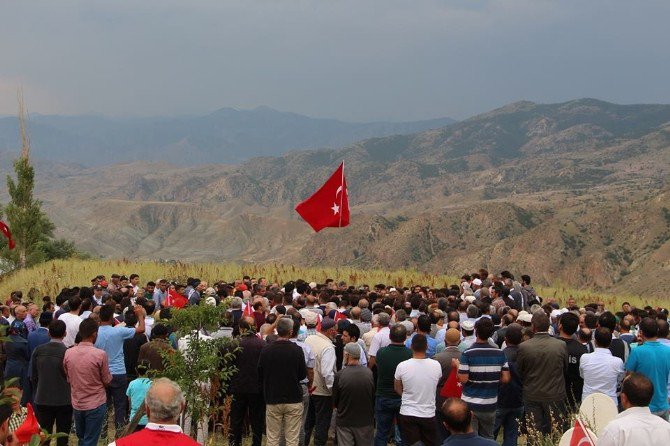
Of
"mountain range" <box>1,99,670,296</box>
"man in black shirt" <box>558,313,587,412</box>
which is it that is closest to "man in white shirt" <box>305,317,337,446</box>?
"man in black shirt" <box>558,313,587,412</box>

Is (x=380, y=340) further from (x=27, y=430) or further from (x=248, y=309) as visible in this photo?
(x=27, y=430)

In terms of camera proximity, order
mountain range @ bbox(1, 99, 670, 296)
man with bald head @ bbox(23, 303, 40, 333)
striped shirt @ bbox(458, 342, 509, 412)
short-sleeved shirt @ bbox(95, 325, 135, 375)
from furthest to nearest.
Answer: mountain range @ bbox(1, 99, 670, 296)
man with bald head @ bbox(23, 303, 40, 333)
short-sleeved shirt @ bbox(95, 325, 135, 375)
striped shirt @ bbox(458, 342, 509, 412)

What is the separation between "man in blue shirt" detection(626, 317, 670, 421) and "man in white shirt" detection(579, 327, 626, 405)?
31 centimetres

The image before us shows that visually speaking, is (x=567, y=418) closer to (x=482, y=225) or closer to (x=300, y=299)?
(x=300, y=299)

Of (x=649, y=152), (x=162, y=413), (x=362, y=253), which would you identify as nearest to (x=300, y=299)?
(x=162, y=413)

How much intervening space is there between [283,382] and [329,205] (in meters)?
11.6

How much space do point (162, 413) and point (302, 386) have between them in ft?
19.1

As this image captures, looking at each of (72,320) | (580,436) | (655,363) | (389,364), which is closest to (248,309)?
(72,320)

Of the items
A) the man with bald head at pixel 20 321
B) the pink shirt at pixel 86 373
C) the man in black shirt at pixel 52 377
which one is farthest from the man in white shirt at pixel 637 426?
the man with bald head at pixel 20 321

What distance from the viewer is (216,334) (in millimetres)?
10336

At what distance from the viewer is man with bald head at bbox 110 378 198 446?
4.56 metres

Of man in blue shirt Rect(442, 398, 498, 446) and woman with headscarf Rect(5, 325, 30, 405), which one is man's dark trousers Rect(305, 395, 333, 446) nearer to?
woman with headscarf Rect(5, 325, 30, 405)

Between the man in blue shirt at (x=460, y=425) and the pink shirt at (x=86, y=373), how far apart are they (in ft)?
16.3

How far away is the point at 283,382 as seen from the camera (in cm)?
934
